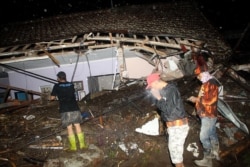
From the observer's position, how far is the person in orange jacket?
554 centimetres

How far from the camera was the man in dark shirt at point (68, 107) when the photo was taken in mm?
6859

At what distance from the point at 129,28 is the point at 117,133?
4034 mm

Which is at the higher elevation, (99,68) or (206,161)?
(99,68)

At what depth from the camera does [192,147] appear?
6730 millimetres

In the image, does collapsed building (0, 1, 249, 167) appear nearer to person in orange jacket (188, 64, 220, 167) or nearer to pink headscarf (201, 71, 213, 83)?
person in orange jacket (188, 64, 220, 167)

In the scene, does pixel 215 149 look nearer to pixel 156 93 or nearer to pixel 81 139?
pixel 156 93

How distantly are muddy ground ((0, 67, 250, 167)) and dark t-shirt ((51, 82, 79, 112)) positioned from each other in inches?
39.8

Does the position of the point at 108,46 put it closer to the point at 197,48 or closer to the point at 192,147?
the point at 197,48

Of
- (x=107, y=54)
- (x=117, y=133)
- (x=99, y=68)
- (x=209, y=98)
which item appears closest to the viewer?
(x=209, y=98)

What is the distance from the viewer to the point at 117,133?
7.70 meters

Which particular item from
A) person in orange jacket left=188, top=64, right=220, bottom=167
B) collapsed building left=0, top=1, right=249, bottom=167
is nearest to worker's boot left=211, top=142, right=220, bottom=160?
person in orange jacket left=188, top=64, right=220, bottom=167

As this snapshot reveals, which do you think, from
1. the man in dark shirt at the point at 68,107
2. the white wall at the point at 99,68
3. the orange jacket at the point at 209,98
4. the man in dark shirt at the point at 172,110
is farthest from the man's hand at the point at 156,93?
the white wall at the point at 99,68

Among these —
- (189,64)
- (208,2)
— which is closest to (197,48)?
(189,64)

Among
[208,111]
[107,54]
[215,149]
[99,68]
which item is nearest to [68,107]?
[208,111]
